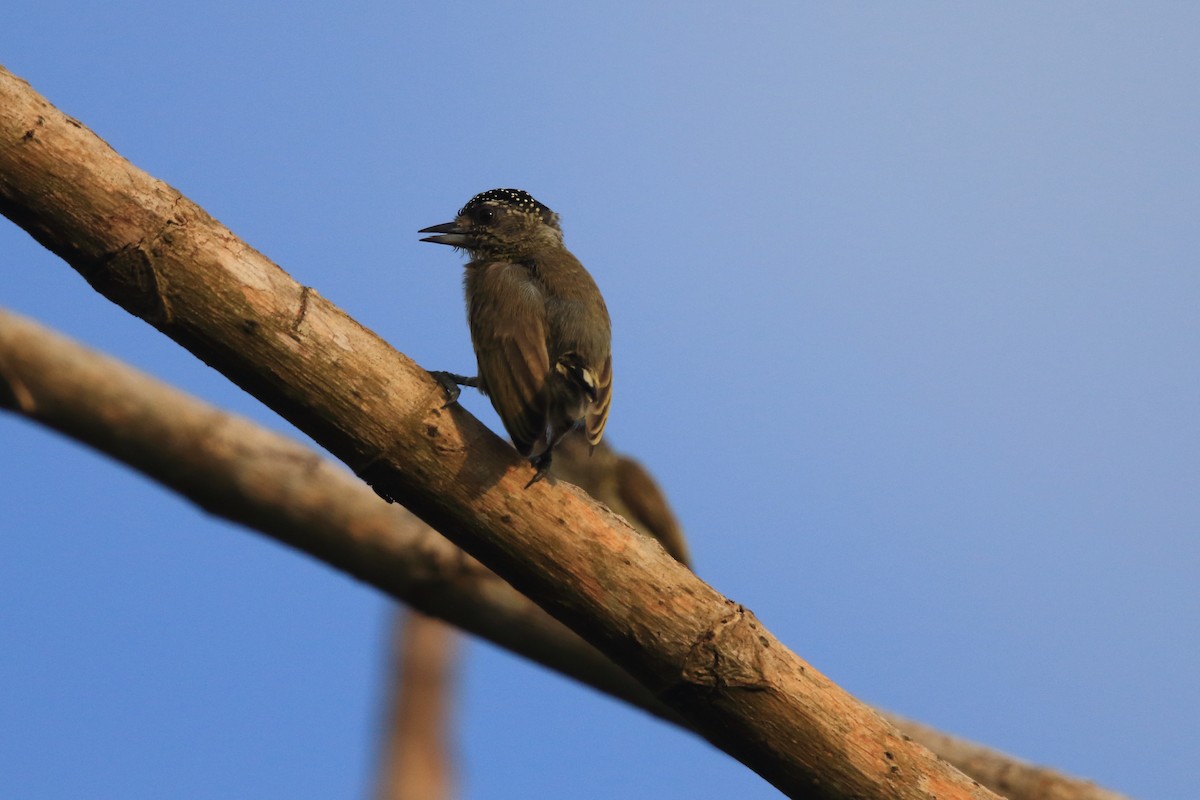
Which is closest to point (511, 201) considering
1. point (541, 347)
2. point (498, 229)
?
point (498, 229)

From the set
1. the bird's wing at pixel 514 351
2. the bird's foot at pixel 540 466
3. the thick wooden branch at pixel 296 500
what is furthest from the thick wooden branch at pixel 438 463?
the thick wooden branch at pixel 296 500

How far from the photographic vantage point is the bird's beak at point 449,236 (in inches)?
222

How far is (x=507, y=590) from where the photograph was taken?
6.11 m

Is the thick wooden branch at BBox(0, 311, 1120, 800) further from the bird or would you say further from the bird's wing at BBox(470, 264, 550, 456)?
the bird's wing at BBox(470, 264, 550, 456)

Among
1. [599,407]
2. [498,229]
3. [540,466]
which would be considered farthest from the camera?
[498,229]

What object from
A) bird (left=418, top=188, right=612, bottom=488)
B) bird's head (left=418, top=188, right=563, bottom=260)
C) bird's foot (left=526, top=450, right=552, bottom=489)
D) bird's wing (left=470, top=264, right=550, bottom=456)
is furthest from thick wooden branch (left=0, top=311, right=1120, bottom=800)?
bird's foot (left=526, top=450, right=552, bottom=489)

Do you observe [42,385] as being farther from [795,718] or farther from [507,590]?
[795,718]

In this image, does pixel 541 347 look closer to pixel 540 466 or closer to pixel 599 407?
pixel 599 407

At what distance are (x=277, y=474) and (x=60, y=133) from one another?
3.13m

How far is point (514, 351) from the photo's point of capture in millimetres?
4305

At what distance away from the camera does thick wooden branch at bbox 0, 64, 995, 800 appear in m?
3.27

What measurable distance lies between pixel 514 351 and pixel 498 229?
145cm

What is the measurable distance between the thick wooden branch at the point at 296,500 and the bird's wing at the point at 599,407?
177 centimetres

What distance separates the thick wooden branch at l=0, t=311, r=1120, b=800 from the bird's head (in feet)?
4.21
